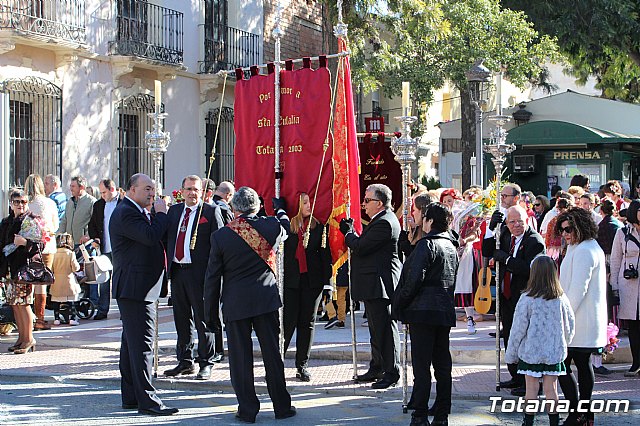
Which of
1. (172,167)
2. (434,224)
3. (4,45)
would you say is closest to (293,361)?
(434,224)

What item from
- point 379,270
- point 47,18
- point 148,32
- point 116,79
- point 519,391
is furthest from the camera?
point 148,32

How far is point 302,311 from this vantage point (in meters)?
10.4

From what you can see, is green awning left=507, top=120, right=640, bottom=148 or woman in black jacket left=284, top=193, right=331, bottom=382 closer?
woman in black jacket left=284, top=193, right=331, bottom=382

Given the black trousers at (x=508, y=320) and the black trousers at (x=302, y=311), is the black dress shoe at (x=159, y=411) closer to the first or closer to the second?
the black trousers at (x=302, y=311)

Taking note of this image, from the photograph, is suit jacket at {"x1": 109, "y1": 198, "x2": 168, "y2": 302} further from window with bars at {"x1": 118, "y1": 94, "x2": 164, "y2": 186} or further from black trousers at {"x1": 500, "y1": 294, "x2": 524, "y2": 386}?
window with bars at {"x1": 118, "y1": 94, "x2": 164, "y2": 186}

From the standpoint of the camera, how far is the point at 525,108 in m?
29.6

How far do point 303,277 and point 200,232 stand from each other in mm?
1148

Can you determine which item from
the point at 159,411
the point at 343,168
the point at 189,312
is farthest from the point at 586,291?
the point at 189,312

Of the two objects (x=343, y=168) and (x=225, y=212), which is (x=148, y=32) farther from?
(x=343, y=168)

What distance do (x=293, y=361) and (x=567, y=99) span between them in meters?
20.0

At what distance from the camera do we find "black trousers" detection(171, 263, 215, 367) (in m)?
10.5

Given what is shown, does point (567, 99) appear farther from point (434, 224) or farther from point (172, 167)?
point (434, 224)

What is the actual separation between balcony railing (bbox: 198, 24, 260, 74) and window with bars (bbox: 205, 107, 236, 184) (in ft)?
3.49

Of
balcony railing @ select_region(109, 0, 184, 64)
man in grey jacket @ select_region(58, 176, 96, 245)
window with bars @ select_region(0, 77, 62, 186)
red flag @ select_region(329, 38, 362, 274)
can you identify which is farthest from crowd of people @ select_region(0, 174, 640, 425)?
balcony railing @ select_region(109, 0, 184, 64)
